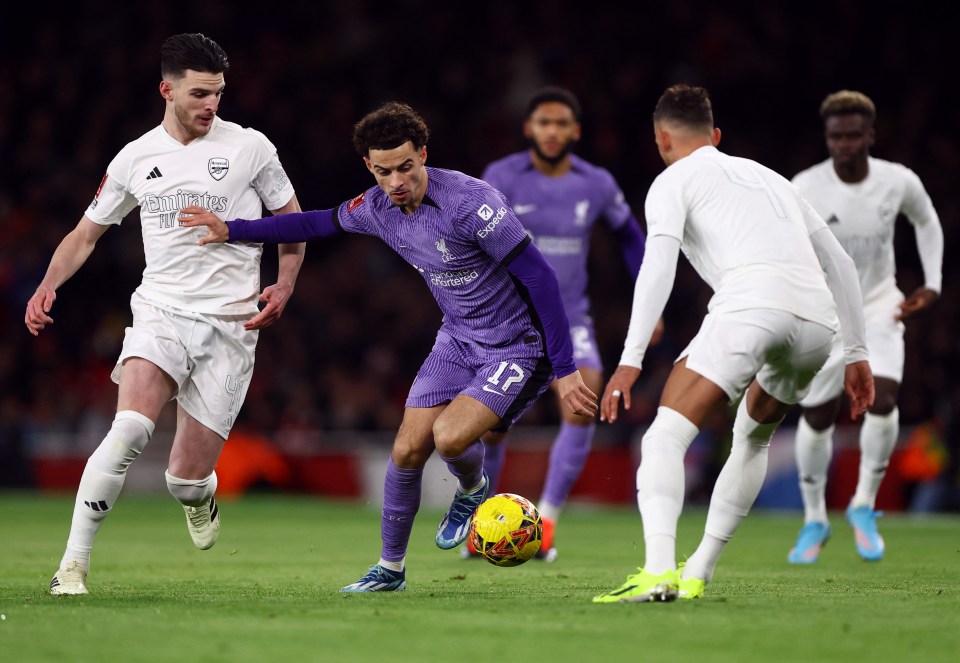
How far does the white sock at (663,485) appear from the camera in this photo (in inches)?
219

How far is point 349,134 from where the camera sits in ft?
65.1

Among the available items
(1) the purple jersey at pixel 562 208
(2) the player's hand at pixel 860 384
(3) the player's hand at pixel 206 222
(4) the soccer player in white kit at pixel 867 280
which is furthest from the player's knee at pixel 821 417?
(3) the player's hand at pixel 206 222

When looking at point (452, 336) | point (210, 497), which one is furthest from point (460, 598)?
point (210, 497)

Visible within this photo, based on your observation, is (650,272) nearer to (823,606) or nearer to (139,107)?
(823,606)

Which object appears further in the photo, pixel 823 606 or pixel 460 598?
pixel 460 598

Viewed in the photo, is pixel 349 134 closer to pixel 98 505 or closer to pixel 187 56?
pixel 187 56

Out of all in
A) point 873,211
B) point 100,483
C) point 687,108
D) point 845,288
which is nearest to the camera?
point 687,108

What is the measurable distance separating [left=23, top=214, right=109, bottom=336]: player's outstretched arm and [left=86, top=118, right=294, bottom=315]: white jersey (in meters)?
0.08

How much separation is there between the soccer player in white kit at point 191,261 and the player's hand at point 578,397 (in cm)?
167

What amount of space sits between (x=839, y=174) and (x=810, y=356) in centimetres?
380

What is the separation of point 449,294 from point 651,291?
1406mm

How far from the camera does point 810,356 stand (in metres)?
5.94

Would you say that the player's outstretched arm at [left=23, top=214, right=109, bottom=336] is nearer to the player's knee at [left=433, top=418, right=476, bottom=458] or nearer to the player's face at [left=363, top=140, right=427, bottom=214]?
the player's face at [left=363, top=140, right=427, bottom=214]

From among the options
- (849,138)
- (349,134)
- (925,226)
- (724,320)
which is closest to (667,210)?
(724,320)
